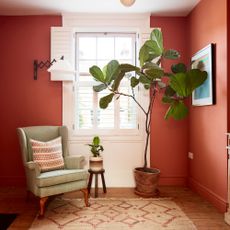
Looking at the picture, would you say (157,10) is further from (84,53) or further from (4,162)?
(4,162)

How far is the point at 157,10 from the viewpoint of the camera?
3.81 metres

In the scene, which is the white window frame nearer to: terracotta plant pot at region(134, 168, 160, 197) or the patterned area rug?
terracotta plant pot at region(134, 168, 160, 197)

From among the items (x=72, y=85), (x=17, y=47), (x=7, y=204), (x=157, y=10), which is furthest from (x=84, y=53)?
(x=7, y=204)

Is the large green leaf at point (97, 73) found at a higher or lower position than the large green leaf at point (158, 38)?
lower

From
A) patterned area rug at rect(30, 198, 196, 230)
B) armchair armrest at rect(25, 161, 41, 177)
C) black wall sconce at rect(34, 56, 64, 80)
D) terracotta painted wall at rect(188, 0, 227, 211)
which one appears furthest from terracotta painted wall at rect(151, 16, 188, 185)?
armchair armrest at rect(25, 161, 41, 177)

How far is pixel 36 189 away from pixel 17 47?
227 centimetres

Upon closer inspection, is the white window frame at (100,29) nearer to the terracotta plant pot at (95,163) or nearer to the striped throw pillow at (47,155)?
the terracotta plant pot at (95,163)

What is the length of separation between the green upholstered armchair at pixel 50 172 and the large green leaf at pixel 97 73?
0.85 metres

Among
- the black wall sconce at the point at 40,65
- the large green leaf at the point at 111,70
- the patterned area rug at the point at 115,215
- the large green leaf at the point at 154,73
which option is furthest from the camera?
the black wall sconce at the point at 40,65

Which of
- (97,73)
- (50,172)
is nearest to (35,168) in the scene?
(50,172)

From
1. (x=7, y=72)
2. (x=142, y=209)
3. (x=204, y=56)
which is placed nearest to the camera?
(x=142, y=209)

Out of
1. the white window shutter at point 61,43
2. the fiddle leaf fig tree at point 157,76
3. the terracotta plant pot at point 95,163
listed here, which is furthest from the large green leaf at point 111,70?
the terracotta plant pot at point 95,163

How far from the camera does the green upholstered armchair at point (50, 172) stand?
111 inches

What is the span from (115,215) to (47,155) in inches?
43.2
